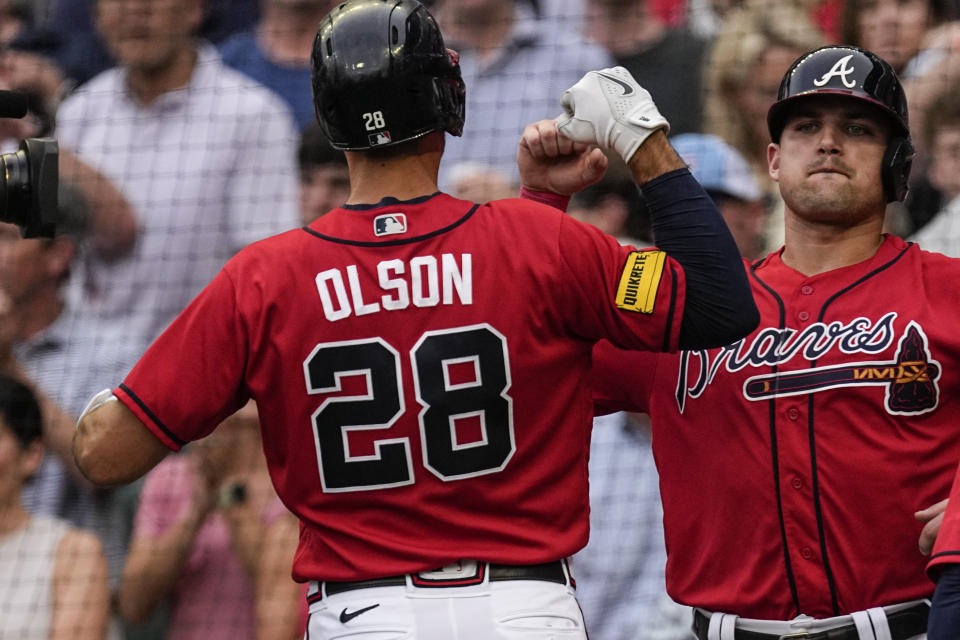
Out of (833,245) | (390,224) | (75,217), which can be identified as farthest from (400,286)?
(75,217)

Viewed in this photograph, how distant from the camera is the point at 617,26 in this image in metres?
5.41

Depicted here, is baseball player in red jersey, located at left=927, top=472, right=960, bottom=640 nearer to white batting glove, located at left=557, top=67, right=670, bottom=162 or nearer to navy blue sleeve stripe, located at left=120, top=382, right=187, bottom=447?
white batting glove, located at left=557, top=67, right=670, bottom=162

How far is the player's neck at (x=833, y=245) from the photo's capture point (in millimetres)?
2957

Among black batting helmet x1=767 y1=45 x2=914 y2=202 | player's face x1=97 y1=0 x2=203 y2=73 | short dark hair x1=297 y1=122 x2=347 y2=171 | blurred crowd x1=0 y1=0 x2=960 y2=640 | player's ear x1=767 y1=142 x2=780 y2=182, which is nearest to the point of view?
black batting helmet x1=767 y1=45 x2=914 y2=202

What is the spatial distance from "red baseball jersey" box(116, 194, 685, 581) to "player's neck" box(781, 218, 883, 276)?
824 millimetres

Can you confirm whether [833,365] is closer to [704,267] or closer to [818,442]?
[818,442]

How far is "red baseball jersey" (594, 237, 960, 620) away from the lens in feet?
8.77

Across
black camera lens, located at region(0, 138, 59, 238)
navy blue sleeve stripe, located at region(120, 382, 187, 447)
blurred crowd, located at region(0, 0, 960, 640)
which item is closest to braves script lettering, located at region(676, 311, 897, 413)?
navy blue sleeve stripe, located at region(120, 382, 187, 447)

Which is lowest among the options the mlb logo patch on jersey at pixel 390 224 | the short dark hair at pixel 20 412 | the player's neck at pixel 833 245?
the short dark hair at pixel 20 412

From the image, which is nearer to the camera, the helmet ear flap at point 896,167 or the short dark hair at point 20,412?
the helmet ear flap at point 896,167

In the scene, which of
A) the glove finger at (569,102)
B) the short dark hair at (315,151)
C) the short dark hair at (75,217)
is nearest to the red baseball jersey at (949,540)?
the glove finger at (569,102)

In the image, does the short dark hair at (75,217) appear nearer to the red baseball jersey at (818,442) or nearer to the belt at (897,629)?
the red baseball jersey at (818,442)

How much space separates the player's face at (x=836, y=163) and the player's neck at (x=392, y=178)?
3.24 ft

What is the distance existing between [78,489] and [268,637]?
1.05 m
